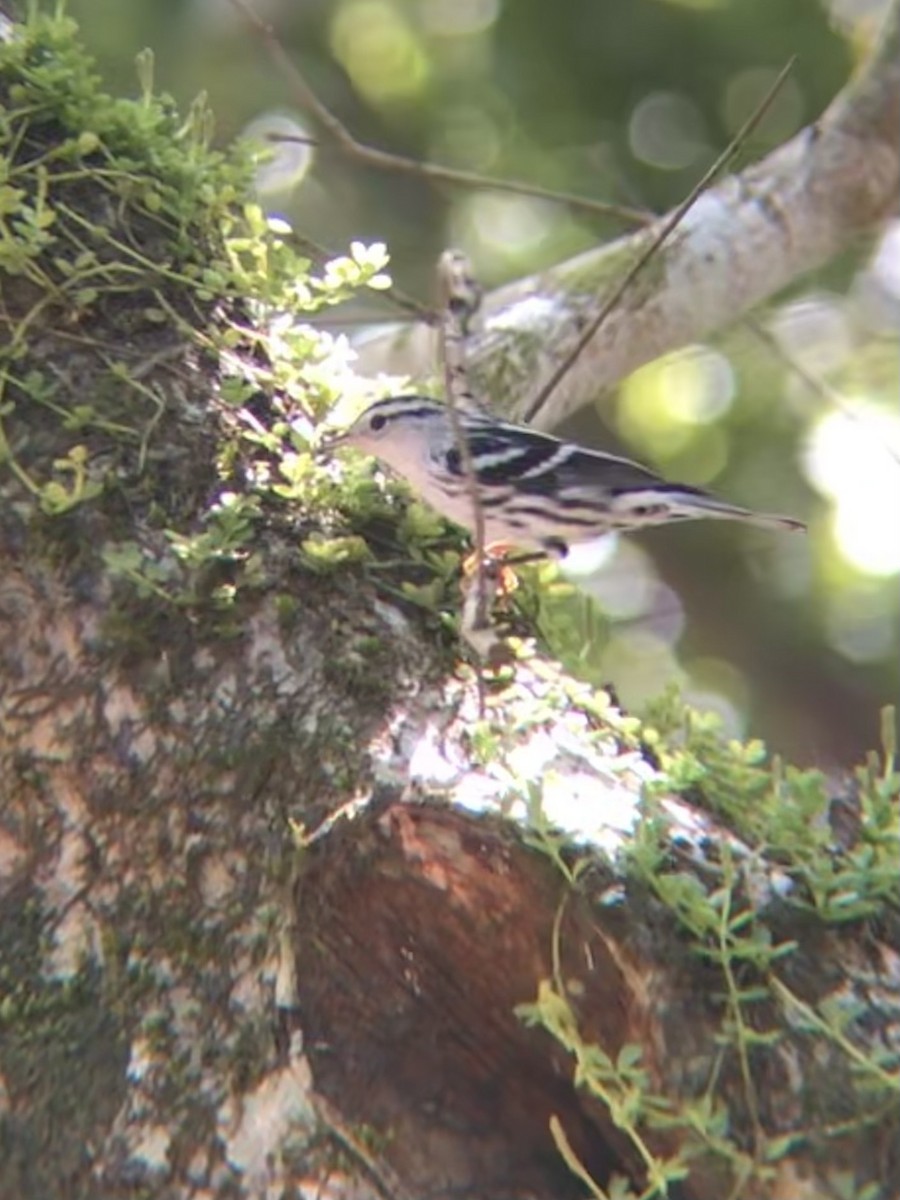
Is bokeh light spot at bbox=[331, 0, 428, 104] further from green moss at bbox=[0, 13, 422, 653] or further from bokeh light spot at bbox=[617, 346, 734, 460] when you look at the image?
green moss at bbox=[0, 13, 422, 653]

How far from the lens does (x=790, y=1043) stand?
7.45 feet

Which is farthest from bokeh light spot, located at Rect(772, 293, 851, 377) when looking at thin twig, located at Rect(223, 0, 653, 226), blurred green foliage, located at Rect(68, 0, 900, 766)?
thin twig, located at Rect(223, 0, 653, 226)

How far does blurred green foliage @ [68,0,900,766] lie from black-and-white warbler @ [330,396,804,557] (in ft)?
6.75

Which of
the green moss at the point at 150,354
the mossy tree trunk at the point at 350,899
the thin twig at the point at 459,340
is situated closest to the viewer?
the mossy tree trunk at the point at 350,899

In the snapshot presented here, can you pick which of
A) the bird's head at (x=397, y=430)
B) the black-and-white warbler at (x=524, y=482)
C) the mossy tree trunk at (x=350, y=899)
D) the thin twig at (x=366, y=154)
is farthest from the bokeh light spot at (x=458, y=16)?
the mossy tree trunk at (x=350, y=899)

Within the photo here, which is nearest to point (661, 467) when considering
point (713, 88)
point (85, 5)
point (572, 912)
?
point (713, 88)

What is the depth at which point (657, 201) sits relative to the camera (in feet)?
17.0

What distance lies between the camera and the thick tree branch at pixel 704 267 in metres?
3.53

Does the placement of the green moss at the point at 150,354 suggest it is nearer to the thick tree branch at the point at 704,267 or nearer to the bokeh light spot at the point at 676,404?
the thick tree branch at the point at 704,267

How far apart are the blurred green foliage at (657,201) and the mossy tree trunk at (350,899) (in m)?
2.76

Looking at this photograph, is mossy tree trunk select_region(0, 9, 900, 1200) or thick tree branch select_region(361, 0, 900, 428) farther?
thick tree branch select_region(361, 0, 900, 428)

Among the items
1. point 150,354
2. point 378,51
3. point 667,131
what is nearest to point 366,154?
point 150,354

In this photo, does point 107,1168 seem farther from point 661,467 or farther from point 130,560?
point 661,467

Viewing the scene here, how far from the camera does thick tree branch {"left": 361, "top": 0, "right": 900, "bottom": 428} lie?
3.53 meters
